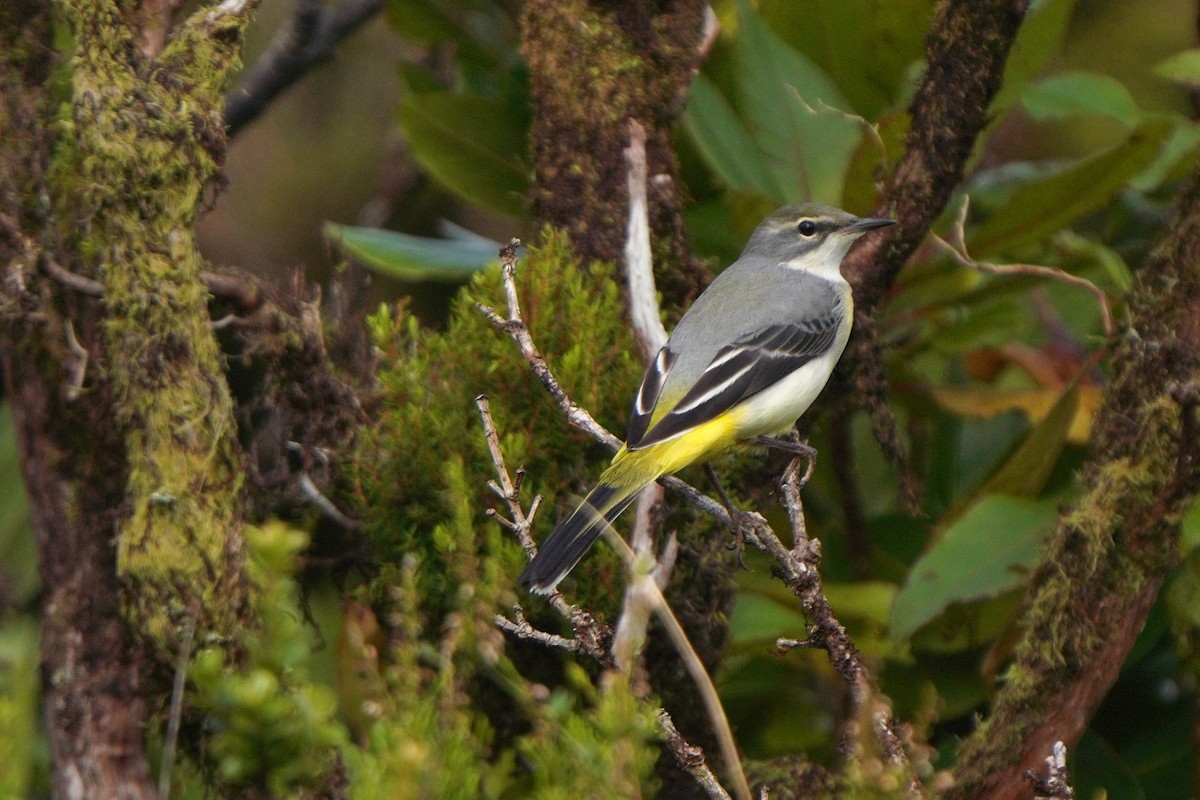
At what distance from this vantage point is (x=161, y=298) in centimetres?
314

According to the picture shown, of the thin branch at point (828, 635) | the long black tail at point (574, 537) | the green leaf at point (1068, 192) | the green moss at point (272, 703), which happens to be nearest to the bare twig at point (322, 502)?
the long black tail at point (574, 537)

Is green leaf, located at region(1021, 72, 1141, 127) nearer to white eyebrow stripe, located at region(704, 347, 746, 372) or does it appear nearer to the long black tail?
white eyebrow stripe, located at region(704, 347, 746, 372)

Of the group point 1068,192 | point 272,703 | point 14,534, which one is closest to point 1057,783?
point 272,703

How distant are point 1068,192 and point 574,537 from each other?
2136mm

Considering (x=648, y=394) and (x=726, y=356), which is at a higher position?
(x=648, y=394)

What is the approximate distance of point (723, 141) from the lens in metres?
4.29

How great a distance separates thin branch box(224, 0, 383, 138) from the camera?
16.0 ft

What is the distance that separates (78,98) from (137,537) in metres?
1.05

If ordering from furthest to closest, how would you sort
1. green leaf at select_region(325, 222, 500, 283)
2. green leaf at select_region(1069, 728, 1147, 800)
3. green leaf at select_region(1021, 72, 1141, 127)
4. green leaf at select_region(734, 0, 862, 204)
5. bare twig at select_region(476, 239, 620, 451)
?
green leaf at select_region(1021, 72, 1141, 127)
green leaf at select_region(734, 0, 862, 204)
green leaf at select_region(325, 222, 500, 283)
green leaf at select_region(1069, 728, 1147, 800)
bare twig at select_region(476, 239, 620, 451)

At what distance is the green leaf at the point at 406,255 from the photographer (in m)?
4.05

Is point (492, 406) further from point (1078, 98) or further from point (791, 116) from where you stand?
point (1078, 98)

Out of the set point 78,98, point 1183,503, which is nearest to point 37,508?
point 78,98

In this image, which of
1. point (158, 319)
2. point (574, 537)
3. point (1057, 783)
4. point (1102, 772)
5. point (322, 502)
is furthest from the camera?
point (1102, 772)

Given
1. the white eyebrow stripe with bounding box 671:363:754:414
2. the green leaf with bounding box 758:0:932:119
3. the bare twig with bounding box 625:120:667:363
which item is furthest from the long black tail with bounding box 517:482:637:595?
the green leaf with bounding box 758:0:932:119
